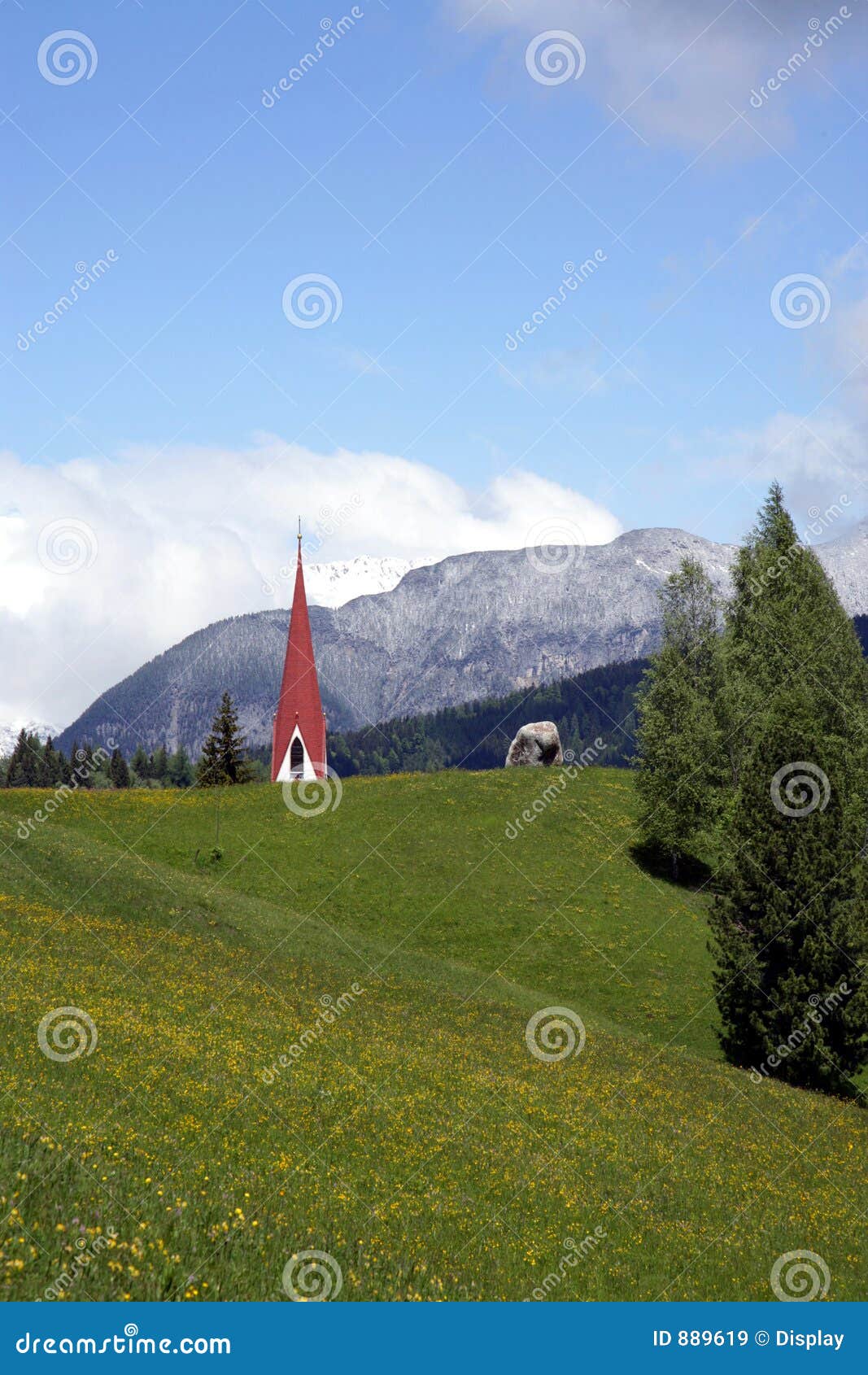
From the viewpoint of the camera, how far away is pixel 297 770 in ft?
205

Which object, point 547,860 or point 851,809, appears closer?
point 851,809

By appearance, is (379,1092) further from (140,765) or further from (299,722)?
(140,765)

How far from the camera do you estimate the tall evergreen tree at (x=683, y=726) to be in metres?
50.7

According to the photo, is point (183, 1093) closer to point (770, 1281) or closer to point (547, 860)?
point (770, 1281)

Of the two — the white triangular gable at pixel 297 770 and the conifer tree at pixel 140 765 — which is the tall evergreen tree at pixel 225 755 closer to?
the white triangular gable at pixel 297 770

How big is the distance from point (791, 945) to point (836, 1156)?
29.2 feet

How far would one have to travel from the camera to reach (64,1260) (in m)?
9.53

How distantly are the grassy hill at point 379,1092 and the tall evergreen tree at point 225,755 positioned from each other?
47.8 feet

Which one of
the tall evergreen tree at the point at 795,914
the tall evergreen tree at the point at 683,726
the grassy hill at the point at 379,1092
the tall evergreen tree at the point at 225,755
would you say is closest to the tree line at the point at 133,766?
the tall evergreen tree at the point at 225,755

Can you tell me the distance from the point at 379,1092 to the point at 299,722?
Answer: 43781 millimetres

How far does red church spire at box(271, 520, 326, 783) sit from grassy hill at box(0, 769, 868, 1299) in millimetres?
14268

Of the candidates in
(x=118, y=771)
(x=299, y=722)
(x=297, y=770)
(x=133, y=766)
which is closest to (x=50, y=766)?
(x=118, y=771)

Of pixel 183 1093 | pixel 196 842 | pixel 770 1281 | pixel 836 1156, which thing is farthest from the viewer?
pixel 196 842

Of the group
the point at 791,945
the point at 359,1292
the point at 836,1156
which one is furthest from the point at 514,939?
the point at 359,1292
